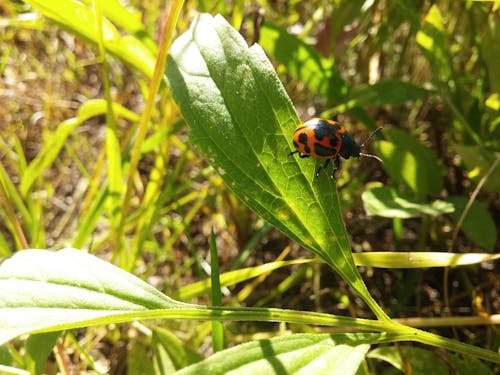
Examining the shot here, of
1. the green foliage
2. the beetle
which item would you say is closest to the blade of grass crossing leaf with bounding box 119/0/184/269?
the green foliage

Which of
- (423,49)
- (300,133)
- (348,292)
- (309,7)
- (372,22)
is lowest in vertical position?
(348,292)

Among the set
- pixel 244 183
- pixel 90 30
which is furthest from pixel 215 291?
pixel 90 30

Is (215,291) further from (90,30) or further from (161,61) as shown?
(90,30)

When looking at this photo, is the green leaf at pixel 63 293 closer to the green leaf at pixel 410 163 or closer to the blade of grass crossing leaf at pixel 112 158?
the blade of grass crossing leaf at pixel 112 158

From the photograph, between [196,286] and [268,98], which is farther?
[196,286]

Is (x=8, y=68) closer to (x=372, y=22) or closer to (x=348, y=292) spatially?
(x=372, y=22)

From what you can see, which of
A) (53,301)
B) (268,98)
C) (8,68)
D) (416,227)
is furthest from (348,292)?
(8,68)

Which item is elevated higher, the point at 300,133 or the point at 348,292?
the point at 300,133
